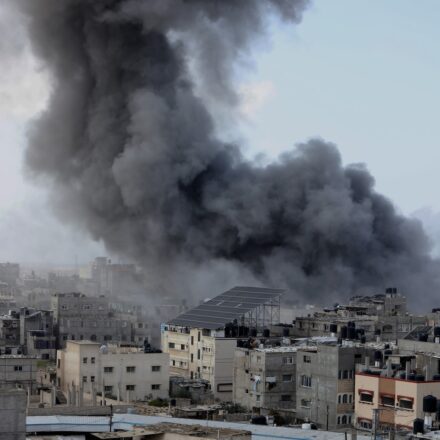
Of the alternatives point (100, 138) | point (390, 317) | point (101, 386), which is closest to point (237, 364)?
point (101, 386)

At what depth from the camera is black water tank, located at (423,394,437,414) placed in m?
26.7

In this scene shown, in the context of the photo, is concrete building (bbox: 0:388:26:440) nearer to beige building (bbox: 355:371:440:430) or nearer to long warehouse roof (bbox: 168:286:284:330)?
beige building (bbox: 355:371:440:430)

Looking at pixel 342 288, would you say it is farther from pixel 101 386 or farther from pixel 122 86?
pixel 101 386

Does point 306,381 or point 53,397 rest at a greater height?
point 306,381

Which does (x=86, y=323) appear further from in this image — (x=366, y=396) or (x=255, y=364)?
(x=366, y=396)

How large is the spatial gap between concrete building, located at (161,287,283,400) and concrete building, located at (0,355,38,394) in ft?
17.1

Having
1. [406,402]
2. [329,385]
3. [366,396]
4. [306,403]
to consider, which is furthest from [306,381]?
[406,402]

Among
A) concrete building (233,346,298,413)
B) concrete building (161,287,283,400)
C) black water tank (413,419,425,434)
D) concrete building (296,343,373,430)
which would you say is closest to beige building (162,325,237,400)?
concrete building (161,287,283,400)

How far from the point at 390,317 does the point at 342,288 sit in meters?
16.1

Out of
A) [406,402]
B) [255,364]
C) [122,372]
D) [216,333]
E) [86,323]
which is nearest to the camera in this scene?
[406,402]

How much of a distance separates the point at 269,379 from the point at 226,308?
27.3 feet

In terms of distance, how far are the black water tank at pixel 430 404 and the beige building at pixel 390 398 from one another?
54 centimetres

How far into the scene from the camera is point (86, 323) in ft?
171

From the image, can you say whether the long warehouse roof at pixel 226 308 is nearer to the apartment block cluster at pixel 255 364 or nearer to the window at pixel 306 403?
the apartment block cluster at pixel 255 364
